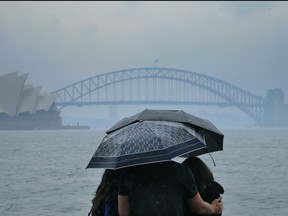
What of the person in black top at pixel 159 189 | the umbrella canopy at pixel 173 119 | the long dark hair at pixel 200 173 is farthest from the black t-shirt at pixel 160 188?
the umbrella canopy at pixel 173 119

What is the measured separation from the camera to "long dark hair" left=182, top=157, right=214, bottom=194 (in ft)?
6.59

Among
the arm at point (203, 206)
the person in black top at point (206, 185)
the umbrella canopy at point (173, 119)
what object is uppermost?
the umbrella canopy at point (173, 119)

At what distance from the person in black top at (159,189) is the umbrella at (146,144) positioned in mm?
51

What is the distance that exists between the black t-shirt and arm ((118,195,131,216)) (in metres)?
0.03

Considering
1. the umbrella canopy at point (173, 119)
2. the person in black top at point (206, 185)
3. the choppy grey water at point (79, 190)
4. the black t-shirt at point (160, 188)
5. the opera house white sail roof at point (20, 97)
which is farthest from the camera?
the opera house white sail roof at point (20, 97)

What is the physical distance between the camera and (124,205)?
194 centimetres

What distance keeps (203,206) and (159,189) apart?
181 millimetres

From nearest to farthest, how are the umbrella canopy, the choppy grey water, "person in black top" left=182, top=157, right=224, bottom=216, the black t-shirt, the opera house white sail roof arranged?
the black t-shirt < "person in black top" left=182, top=157, right=224, bottom=216 < the umbrella canopy < the choppy grey water < the opera house white sail roof

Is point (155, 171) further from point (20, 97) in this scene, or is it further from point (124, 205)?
point (20, 97)

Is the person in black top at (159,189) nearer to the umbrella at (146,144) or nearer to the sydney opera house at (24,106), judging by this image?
the umbrella at (146,144)

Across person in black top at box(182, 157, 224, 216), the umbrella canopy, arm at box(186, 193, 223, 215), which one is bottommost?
arm at box(186, 193, 223, 215)

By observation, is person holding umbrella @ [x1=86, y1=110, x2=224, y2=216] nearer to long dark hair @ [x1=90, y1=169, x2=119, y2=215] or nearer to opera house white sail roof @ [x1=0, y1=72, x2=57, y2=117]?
long dark hair @ [x1=90, y1=169, x2=119, y2=215]

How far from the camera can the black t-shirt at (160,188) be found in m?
1.87

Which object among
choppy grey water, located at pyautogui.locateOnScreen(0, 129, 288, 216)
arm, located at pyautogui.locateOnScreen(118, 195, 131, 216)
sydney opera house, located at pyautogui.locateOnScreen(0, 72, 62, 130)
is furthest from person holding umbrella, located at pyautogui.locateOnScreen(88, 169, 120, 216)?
sydney opera house, located at pyautogui.locateOnScreen(0, 72, 62, 130)
